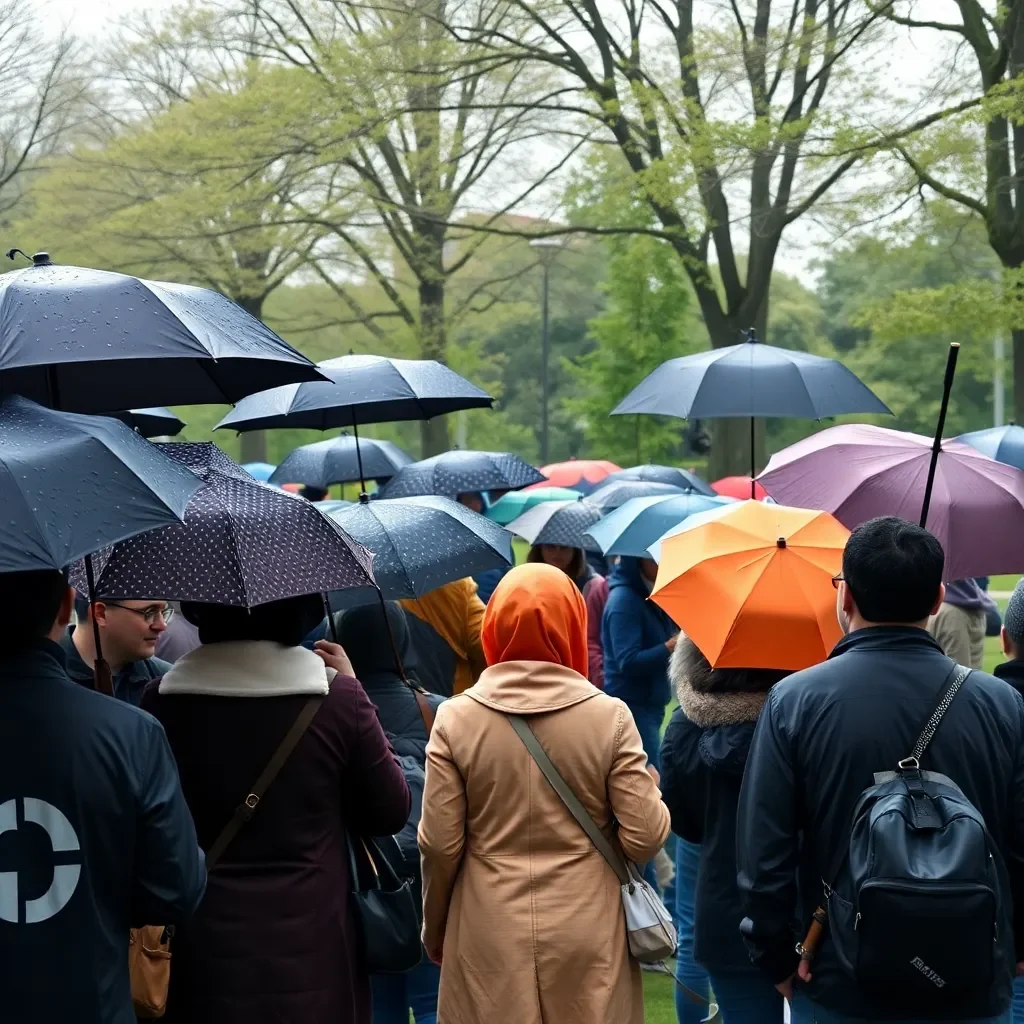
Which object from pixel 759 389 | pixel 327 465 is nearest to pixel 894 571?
pixel 759 389

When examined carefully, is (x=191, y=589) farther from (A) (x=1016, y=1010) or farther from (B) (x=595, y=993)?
(A) (x=1016, y=1010)

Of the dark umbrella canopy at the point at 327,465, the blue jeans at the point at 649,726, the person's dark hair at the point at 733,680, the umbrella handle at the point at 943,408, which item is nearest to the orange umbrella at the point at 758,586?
the person's dark hair at the point at 733,680

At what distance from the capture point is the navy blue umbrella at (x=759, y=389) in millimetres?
7602

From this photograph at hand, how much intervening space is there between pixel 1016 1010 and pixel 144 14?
26583 millimetres

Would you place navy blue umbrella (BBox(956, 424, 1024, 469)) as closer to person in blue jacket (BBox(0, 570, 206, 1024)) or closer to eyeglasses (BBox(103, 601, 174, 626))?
eyeglasses (BBox(103, 601, 174, 626))

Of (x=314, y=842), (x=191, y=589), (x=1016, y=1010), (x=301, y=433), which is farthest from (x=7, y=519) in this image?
(x=301, y=433)

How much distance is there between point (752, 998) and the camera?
414 cm

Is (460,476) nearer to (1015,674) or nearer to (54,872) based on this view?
(1015,674)

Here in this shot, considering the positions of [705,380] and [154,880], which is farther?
[705,380]

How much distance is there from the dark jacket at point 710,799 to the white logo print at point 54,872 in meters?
1.87

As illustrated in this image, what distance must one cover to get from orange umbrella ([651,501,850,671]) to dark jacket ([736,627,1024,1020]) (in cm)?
65

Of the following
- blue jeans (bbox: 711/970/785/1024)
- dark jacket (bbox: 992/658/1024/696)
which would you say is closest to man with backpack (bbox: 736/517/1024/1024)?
blue jeans (bbox: 711/970/785/1024)

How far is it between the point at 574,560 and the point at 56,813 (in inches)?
189

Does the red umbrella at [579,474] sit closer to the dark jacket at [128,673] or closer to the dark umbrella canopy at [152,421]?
the dark umbrella canopy at [152,421]
